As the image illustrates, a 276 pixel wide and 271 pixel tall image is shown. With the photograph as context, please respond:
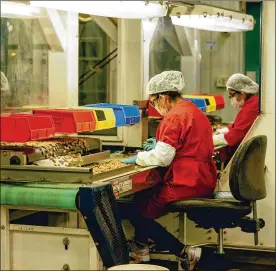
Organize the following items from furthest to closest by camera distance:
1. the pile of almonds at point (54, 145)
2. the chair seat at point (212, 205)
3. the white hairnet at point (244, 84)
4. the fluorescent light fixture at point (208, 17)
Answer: the white hairnet at point (244, 84) < the fluorescent light fixture at point (208, 17) < the chair seat at point (212, 205) < the pile of almonds at point (54, 145)

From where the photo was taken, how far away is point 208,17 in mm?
5078

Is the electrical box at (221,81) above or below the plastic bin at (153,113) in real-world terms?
above

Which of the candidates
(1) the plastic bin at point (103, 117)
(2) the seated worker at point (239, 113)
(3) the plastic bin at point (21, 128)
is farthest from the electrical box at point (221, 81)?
(3) the plastic bin at point (21, 128)

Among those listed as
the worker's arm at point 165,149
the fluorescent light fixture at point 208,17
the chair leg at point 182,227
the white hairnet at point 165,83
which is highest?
the fluorescent light fixture at point 208,17

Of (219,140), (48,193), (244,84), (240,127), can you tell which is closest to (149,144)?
(219,140)

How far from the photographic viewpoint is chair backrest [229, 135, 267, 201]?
3.92 m

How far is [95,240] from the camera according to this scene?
3.15 m

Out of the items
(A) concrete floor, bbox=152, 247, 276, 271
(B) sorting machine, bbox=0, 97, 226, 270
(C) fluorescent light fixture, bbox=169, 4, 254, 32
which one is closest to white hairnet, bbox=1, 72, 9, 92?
(B) sorting machine, bbox=0, 97, 226, 270

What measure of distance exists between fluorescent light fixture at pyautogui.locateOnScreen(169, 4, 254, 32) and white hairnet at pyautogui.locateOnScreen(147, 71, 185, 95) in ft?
2.50

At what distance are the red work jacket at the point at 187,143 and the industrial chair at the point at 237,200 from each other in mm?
164

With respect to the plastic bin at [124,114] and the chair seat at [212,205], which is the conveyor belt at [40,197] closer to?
the plastic bin at [124,114]

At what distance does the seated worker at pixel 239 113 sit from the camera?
5129mm

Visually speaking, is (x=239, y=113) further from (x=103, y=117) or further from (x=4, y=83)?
(x=4, y=83)

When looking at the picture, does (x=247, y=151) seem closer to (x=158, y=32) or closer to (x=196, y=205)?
(x=196, y=205)
